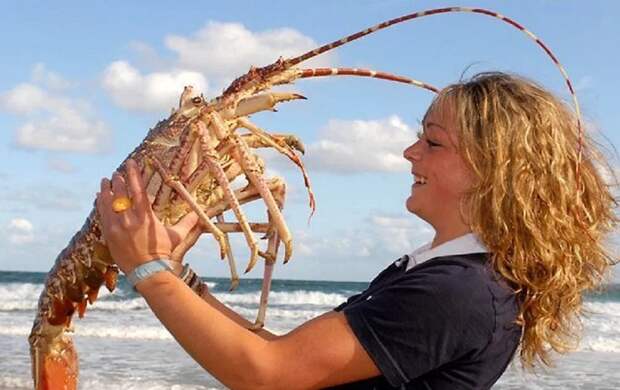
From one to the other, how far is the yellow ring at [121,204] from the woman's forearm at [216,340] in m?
0.37

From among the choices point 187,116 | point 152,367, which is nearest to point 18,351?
point 152,367

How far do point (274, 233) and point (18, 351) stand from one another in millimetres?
11074

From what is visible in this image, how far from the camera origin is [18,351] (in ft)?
43.0

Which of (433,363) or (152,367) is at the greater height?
(433,363)

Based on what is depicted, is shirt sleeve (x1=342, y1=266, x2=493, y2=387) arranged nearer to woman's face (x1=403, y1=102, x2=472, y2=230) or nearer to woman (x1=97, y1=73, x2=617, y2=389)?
woman (x1=97, y1=73, x2=617, y2=389)

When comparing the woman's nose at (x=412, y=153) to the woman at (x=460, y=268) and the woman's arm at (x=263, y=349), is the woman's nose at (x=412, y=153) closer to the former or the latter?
the woman at (x=460, y=268)

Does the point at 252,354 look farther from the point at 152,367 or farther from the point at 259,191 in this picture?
the point at 152,367

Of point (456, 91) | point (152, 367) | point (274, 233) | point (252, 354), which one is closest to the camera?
point (252, 354)

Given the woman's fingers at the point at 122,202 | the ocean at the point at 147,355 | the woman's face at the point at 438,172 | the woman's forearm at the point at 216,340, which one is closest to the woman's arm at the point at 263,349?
the woman's forearm at the point at 216,340

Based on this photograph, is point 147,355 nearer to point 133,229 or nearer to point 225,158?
point 225,158

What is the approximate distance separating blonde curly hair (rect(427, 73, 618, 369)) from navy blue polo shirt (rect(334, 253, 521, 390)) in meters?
0.10

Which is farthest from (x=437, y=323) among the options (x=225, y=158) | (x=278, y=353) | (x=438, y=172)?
(x=225, y=158)

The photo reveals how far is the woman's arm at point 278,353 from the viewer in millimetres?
2258

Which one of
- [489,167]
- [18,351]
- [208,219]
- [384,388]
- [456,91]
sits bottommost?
[18,351]
